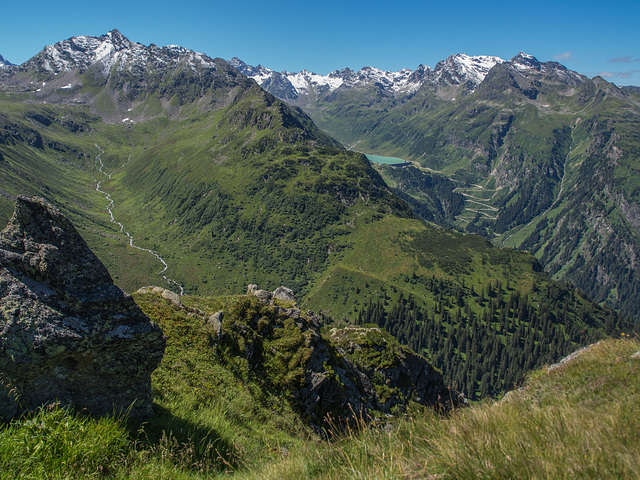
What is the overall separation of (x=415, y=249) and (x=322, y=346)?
181754 mm

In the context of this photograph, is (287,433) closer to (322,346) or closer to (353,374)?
(322,346)

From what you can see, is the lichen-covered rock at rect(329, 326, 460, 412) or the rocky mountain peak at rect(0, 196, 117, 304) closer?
the rocky mountain peak at rect(0, 196, 117, 304)

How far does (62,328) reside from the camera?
8.08 m

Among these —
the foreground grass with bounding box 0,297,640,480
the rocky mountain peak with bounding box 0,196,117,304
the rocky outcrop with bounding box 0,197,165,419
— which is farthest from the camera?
the rocky mountain peak with bounding box 0,196,117,304

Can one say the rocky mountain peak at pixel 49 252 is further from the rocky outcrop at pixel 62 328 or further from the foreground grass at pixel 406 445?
the foreground grass at pixel 406 445

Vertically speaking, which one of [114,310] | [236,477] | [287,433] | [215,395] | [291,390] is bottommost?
[291,390]

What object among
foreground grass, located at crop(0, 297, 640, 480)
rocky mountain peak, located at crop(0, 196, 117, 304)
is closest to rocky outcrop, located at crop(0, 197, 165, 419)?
rocky mountain peak, located at crop(0, 196, 117, 304)

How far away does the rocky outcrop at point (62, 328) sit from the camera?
7.64 m

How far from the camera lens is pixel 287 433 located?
44.3ft

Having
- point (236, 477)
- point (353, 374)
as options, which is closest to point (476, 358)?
point (353, 374)

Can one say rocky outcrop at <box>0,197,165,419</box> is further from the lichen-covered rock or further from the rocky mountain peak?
the lichen-covered rock

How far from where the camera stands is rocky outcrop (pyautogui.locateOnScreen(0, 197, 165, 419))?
7.64m

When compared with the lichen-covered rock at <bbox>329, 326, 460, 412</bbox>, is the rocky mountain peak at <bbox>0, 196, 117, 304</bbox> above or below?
above

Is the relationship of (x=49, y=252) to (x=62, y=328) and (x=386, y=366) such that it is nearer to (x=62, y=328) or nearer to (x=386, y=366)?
(x=62, y=328)
